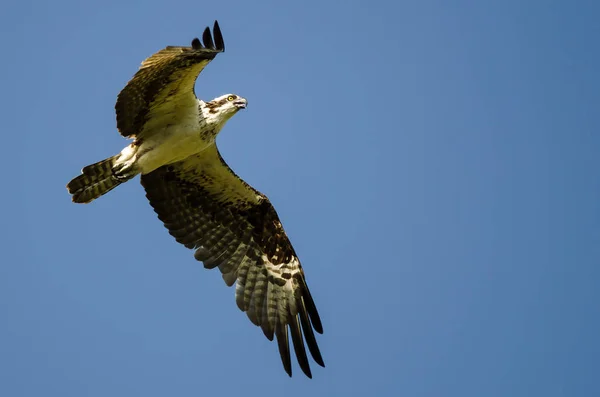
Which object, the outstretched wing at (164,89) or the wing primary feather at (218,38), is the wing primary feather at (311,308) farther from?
the wing primary feather at (218,38)

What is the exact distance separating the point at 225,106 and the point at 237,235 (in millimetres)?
2430

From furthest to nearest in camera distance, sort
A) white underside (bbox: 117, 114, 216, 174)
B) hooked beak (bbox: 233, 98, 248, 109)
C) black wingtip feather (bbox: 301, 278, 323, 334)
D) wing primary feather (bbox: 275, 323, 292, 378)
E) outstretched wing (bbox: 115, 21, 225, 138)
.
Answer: black wingtip feather (bbox: 301, 278, 323, 334), wing primary feather (bbox: 275, 323, 292, 378), white underside (bbox: 117, 114, 216, 174), hooked beak (bbox: 233, 98, 248, 109), outstretched wing (bbox: 115, 21, 225, 138)

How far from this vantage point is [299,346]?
12656 mm

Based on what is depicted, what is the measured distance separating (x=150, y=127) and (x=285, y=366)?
371 cm

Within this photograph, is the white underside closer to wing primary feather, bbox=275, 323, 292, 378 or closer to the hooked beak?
the hooked beak

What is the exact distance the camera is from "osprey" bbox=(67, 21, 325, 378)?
11734mm

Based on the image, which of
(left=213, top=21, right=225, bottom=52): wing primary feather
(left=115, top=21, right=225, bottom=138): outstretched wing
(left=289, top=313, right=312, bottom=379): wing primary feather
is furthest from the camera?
(left=289, top=313, right=312, bottom=379): wing primary feather

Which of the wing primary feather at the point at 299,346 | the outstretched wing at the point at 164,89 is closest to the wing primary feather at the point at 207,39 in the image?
the outstretched wing at the point at 164,89

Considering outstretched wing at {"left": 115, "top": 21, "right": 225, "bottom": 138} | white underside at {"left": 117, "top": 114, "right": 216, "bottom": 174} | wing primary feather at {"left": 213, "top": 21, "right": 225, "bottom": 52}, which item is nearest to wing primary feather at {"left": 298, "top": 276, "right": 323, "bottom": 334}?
white underside at {"left": 117, "top": 114, "right": 216, "bottom": 174}

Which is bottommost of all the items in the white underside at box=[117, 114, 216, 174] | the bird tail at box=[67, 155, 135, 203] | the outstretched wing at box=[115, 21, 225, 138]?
the bird tail at box=[67, 155, 135, 203]

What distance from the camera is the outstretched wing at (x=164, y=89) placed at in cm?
1112

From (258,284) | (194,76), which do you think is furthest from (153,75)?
(258,284)

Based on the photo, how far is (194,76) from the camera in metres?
11.6

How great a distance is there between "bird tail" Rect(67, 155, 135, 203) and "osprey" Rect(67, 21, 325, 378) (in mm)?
13
